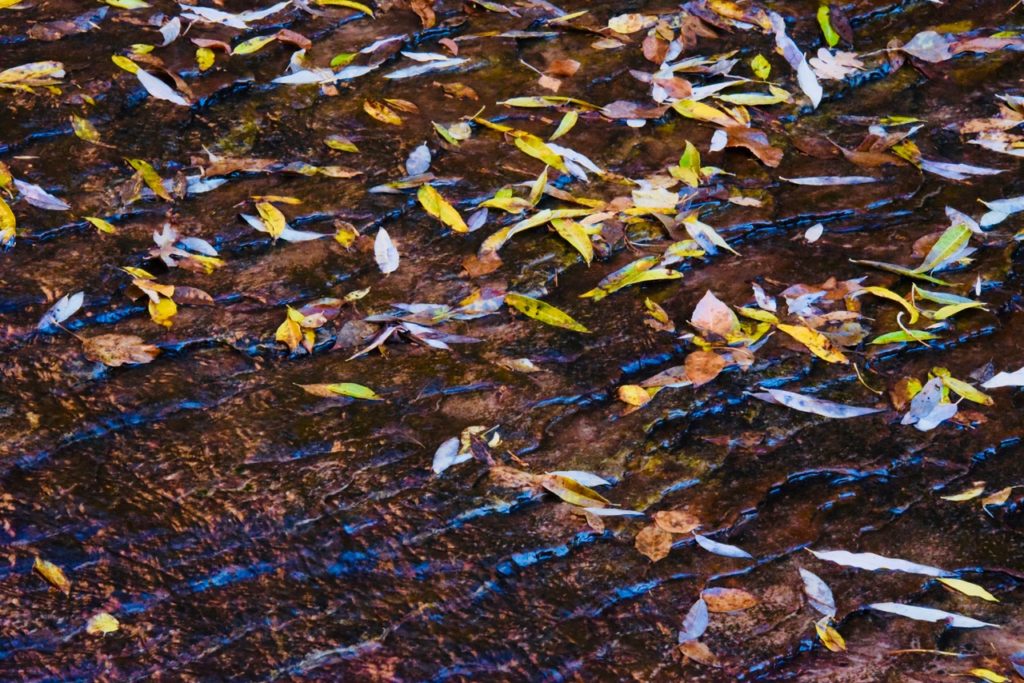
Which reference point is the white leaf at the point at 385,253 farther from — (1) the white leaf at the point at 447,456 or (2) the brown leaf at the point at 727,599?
(2) the brown leaf at the point at 727,599

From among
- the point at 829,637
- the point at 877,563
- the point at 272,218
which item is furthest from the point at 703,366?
the point at 272,218

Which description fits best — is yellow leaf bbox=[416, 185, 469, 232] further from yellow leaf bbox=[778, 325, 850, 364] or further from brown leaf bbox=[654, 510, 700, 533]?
brown leaf bbox=[654, 510, 700, 533]

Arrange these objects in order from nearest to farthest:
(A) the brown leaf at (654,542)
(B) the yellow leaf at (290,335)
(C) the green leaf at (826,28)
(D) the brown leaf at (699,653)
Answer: (D) the brown leaf at (699,653)
(A) the brown leaf at (654,542)
(B) the yellow leaf at (290,335)
(C) the green leaf at (826,28)

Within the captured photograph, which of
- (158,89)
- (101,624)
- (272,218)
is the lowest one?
(101,624)

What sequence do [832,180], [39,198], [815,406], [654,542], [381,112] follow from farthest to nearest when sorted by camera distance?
[381,112] → [832,180] → [39,198] → [815,406] → [654,542]

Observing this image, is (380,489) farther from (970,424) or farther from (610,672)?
(970,424)

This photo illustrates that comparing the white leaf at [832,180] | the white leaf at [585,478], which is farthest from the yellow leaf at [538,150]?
the white leaf at [585,478]

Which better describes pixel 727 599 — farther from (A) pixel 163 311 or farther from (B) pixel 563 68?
(B) pixel 563 68
